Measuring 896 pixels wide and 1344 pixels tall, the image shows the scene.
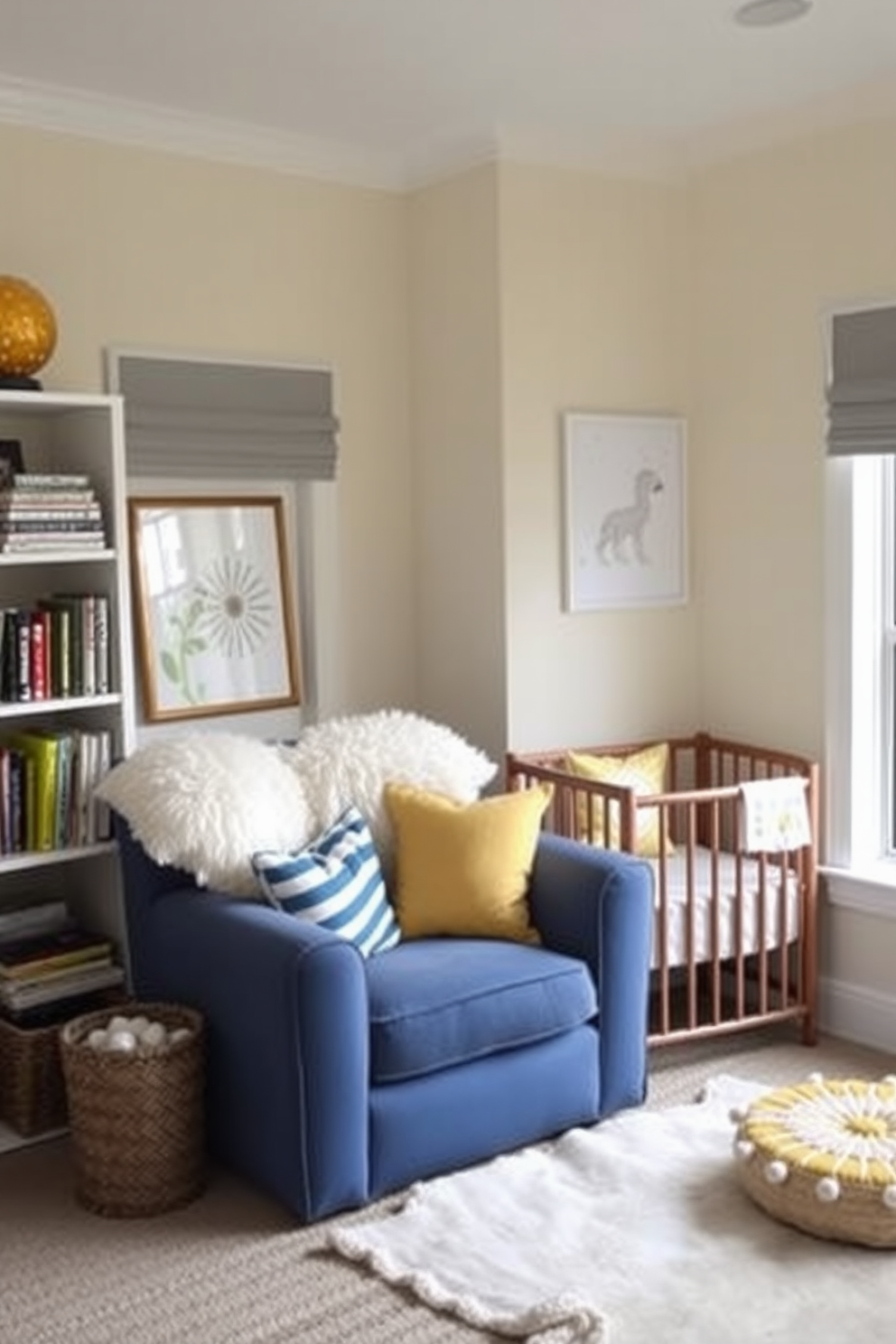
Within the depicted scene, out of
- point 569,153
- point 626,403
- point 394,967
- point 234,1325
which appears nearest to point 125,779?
point 394,967

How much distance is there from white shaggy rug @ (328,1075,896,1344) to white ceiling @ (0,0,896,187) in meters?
2.50

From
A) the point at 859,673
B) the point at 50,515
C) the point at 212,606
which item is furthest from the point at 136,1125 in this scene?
the point at 859,673

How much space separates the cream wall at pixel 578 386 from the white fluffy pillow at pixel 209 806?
949mm

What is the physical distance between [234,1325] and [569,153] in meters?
3.12

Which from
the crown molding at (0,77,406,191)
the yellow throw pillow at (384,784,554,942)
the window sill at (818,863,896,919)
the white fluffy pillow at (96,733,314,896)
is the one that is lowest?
the window sill at (818,863,896,919)

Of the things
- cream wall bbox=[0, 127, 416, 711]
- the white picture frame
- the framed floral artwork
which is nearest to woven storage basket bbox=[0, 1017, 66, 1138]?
the framed floral artwork

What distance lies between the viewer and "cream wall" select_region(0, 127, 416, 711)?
12.3 ft

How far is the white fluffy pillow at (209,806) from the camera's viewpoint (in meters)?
3.24

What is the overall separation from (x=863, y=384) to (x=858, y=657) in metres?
0.74

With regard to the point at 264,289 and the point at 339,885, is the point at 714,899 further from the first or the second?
the point at 264,289

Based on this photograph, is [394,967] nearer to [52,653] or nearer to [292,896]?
[292,896]

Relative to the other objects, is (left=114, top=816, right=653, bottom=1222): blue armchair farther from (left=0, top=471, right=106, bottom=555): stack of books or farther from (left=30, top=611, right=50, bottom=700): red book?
(left=0, top=471, right=106, bottom=555): stack of books

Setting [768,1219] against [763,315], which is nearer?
[768,1219]

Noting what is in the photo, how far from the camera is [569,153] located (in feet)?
13.5
